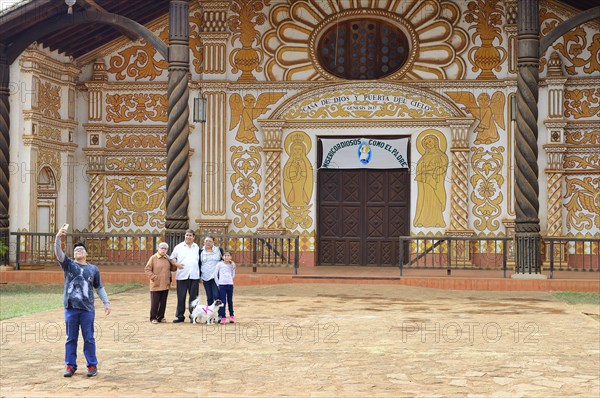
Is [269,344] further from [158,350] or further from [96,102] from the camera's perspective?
[96,102]

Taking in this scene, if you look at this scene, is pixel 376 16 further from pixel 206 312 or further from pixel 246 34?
pixel 206 312

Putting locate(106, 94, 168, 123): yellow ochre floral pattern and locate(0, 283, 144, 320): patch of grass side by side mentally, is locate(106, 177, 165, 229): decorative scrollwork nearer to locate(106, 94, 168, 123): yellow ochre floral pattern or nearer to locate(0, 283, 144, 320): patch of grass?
locate(106, 94, 168, 123): yellow ochre floral pattern

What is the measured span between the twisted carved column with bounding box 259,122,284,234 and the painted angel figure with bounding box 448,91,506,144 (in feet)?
15.3

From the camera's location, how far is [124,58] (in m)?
25.8

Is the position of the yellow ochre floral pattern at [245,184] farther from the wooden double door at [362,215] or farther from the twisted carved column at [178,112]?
the twisted carved column at [178,112]

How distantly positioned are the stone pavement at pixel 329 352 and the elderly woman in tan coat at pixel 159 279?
10.3 inches

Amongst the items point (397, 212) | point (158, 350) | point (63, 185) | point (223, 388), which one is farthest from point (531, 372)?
point (63, 185)

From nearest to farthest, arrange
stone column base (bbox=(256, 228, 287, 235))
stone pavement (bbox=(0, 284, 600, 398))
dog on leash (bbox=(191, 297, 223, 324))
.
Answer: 1. stone pavement (bbox=(0, 284, 600, 398))
2. dog on leash (bbox=(191, 297, 223, 324))
3. stone column base (bbox=(256, 228, 287, 235))

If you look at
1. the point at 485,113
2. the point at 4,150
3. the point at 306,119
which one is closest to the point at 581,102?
the point at 485,113

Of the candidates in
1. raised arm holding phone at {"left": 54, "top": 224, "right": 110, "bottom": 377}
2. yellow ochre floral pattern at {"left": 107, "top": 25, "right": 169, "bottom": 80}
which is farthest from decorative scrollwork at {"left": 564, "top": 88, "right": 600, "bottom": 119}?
raised arm holding phone at {"left": 54, "top": 224, "right": 110, "bottom": 377}

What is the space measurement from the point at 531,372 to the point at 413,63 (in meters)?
15.0

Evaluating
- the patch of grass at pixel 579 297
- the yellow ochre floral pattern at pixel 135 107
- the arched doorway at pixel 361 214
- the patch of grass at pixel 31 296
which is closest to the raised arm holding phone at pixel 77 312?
the patch of grass at pixel 31 296

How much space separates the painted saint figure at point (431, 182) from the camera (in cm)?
2472

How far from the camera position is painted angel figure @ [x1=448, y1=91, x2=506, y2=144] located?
24625 millimetres
